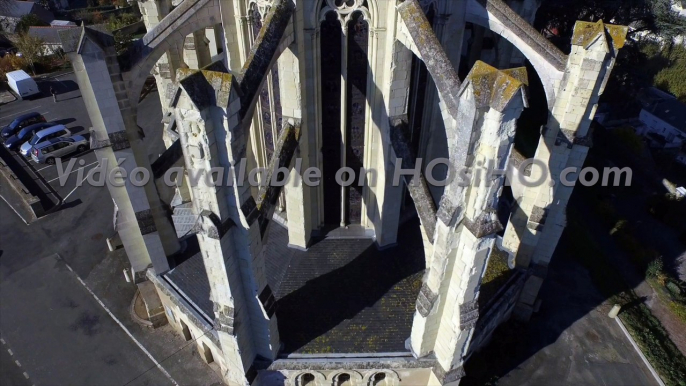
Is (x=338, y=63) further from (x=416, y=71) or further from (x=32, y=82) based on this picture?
(x=32, y=82)

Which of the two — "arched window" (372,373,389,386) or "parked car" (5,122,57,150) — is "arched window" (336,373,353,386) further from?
"parked car" (5,122,57,150)

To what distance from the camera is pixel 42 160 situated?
94.7 feet

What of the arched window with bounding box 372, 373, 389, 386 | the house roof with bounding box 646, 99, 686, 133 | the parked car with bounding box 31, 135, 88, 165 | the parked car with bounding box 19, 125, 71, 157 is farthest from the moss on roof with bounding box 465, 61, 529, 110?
the house roof with bounding box 646, 99, 686, 133

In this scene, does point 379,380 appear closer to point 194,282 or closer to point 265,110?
point 194,282

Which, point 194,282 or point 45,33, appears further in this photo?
point 45,33

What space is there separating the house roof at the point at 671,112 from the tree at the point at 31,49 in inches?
2233

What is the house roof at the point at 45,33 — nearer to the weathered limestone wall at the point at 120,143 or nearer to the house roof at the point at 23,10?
the house roof at the point at 23,10

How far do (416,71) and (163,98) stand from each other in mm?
11293

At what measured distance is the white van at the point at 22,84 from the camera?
122 ft

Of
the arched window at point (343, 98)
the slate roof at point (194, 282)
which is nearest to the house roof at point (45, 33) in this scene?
the slate roof at point (194, 282)

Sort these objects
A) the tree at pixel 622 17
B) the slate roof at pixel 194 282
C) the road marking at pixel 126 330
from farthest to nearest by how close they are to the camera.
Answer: the tree at pixel 622 17
the road marking at pixel 126 330
the slate roof at pixel 194 282

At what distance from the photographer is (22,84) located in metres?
37.3

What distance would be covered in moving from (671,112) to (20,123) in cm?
5255

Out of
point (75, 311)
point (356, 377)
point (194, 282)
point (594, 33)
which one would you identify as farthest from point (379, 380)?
point (75, 311)
